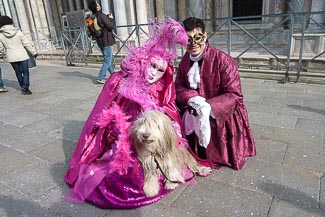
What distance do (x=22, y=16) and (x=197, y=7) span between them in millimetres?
9642

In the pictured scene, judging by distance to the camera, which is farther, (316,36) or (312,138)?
(316,36)

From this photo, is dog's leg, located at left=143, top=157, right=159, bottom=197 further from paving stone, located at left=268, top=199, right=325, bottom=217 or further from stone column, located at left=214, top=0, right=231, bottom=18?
stone column, located at left=214, top=0, right=231, bottom=18

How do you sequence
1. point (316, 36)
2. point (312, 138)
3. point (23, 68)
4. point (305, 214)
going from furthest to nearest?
point (316, 36) → point (23, 68) → point (312, 138) → point (305, 214)

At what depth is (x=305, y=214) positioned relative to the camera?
6.12 feet

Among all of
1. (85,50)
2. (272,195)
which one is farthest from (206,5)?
(272,195)

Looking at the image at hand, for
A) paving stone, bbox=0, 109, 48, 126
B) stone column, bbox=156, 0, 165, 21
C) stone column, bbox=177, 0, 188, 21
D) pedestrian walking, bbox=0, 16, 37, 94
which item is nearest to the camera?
paving stone, bbox=0, 109, 48, 126

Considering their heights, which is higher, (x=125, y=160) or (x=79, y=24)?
(x=79, y=24)

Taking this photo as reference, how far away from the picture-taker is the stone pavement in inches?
79.1

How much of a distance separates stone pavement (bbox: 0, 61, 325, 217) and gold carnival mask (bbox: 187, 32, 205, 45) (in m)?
1.22

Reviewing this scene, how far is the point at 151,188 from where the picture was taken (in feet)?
6.81

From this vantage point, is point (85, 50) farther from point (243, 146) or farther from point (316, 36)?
point (243, 146)

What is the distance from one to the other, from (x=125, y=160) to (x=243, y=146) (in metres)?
1.17

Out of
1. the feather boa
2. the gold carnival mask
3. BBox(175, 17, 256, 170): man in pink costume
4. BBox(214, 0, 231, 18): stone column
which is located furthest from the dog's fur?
BBox(214, 0, 231, 18): stone column

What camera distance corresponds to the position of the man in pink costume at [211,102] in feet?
7.30
